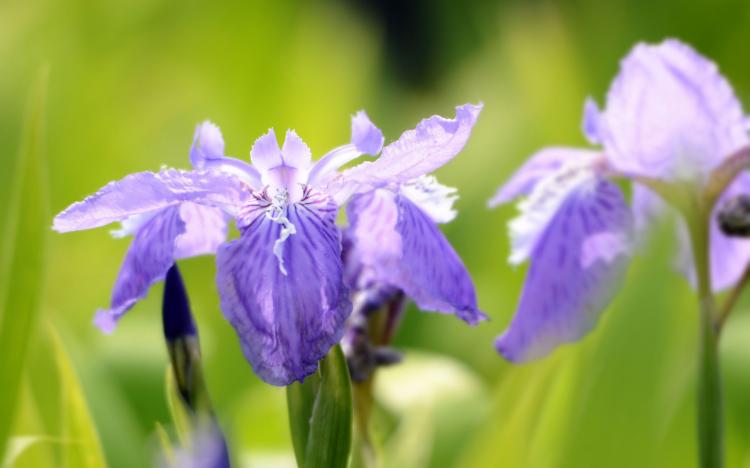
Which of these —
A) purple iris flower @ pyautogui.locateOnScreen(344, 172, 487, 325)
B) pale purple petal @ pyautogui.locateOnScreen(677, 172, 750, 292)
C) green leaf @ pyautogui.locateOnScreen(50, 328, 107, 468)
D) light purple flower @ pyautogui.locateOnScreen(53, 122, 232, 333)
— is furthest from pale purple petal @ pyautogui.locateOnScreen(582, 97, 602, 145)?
green leaf @ pyautogui.locateOnScreen(50, 328, 107, 468)

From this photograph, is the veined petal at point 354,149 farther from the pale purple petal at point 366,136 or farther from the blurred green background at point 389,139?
the blurred green background at point 389,139

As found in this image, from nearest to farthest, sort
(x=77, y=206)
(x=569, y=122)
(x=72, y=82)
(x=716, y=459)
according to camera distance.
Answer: (x=77, y=206)
(x=716, y=459)
(x=569, y=122)
(x=72, y=82)

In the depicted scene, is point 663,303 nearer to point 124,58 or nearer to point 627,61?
point 627,61

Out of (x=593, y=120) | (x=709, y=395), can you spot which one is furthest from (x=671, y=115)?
(x=709, y=395)

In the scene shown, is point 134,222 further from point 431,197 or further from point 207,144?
point 431,197

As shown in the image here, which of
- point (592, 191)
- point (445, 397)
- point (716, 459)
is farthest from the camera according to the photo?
point (445, 397)

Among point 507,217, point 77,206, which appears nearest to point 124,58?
point 507,217

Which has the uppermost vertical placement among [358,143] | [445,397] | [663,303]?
[358,143]

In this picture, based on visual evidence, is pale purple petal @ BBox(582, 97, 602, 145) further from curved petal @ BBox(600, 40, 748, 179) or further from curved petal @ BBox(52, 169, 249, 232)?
curved petal @ BBox(52, 169, 249, 232)

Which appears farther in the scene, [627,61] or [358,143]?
[627,61]
